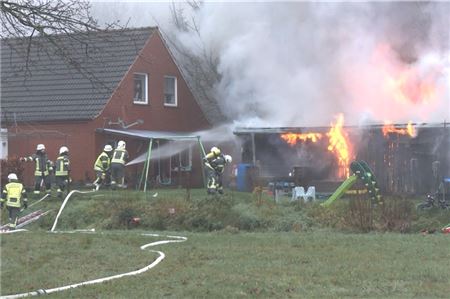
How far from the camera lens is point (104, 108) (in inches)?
1050

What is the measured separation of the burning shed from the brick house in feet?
A: 14.2

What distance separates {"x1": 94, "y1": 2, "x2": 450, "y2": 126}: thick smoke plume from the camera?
74.5 ft

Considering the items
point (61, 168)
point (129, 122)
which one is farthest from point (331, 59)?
point (61, 168)

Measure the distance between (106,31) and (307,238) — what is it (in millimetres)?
→ 4793

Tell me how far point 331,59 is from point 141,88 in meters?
8.68

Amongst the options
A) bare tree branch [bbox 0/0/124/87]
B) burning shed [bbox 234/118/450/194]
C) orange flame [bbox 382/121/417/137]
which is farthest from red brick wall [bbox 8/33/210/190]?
bare tree branch [bbox 0/0/124/87]

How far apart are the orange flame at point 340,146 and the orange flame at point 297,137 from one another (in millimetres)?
443

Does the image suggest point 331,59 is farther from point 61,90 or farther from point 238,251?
point 238,251

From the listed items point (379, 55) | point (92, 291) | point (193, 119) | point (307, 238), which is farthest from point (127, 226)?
point (193, 119)

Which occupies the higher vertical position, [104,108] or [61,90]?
[61,90]

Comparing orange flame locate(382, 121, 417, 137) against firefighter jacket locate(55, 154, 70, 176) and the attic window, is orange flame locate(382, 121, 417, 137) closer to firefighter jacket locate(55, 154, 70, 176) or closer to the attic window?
firefighter jacket locate(55, 154, 70, 176)

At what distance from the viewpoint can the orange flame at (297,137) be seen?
23.1m

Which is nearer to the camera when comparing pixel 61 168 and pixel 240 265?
pixel 240 265

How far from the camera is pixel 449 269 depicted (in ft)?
28.1
